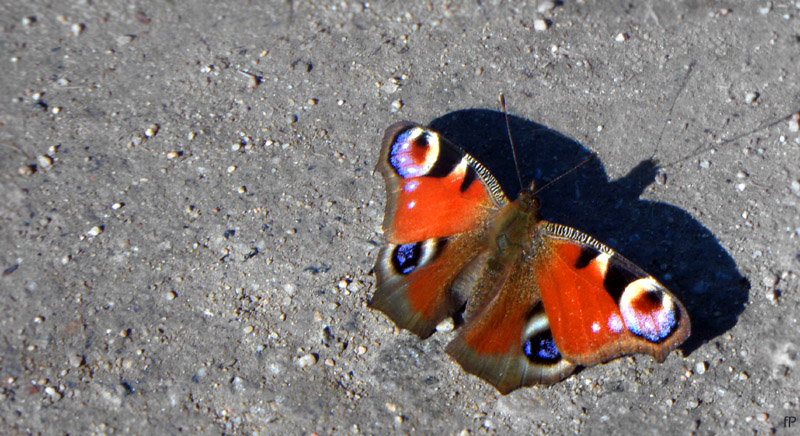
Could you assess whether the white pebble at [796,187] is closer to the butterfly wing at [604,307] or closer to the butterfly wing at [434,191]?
the butterfly wing at [604,307]

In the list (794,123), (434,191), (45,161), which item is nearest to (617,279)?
(434,191)

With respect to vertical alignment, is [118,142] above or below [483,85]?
below

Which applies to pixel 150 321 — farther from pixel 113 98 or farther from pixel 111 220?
pixel 113 98

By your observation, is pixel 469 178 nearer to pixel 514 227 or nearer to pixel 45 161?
pixel 514 227

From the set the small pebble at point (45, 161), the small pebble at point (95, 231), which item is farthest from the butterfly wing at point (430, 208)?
the small pebble at point (45, 161)

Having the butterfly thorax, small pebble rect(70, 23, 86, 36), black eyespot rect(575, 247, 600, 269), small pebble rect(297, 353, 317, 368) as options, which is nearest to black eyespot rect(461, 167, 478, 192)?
the butterfly thorax

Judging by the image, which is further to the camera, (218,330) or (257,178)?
(257,178)

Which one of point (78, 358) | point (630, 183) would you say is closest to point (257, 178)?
point (78, 358)
